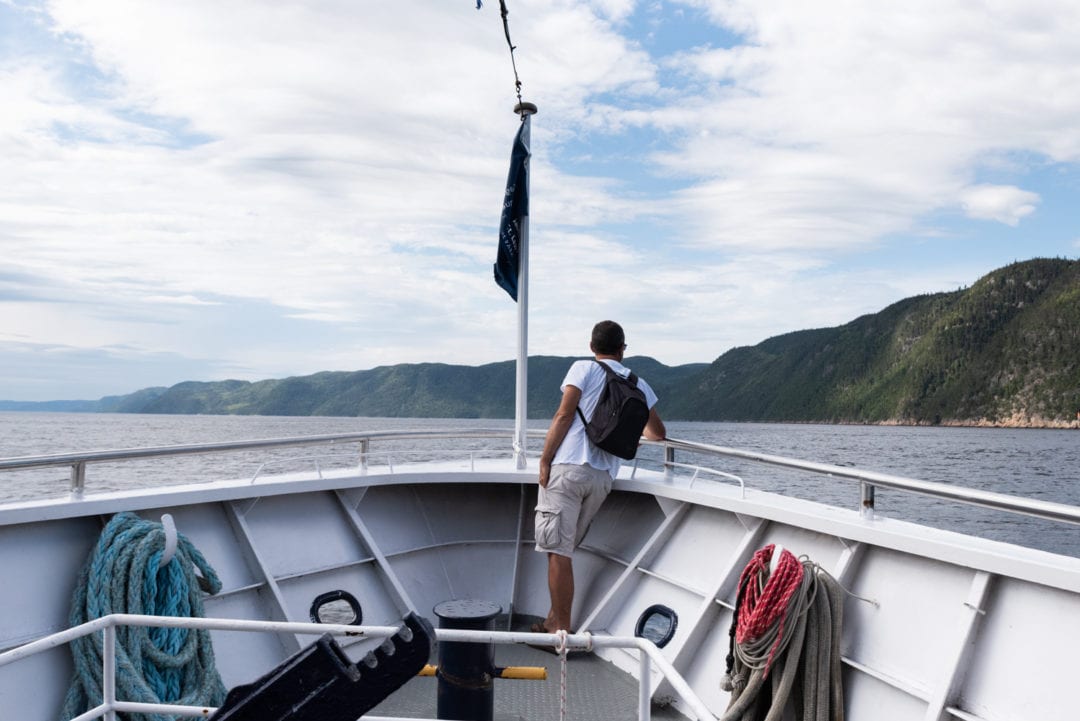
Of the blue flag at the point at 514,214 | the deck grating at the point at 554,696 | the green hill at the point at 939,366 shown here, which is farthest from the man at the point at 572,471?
the green hill at the point at 939,366

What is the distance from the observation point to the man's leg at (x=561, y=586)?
4.73 metres

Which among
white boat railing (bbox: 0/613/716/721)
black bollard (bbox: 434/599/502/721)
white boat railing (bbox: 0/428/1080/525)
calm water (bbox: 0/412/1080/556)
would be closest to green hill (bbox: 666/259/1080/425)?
calm water (bbox: 0/412/1080/556)

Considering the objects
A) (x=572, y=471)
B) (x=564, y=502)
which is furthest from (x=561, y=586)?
(x=572, y=471)

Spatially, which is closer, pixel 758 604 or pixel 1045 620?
pixel 1045 620

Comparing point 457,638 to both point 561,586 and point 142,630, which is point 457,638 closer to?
point 142,630

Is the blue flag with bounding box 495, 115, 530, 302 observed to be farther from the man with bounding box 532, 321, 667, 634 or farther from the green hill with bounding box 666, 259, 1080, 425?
the green hill with bounding box 666, 259, 1080, 425

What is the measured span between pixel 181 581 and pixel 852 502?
24.3m

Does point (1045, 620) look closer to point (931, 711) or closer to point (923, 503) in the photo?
point (931, 711)

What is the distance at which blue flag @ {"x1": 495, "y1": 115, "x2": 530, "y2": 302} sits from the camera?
612 cm

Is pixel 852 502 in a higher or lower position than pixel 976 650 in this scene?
lower

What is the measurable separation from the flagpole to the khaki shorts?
1117mm

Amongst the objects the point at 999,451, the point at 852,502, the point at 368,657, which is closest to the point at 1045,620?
the point at 368,657

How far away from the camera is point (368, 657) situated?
1.55 m

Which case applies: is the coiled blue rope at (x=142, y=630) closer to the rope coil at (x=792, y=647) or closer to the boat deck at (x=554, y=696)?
the boat deck at (x=554, y=696)
